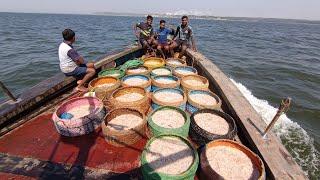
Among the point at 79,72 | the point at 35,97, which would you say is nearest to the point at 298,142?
the point at 79,72

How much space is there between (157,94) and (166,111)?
0.78m

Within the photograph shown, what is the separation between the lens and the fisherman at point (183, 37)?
9.09m

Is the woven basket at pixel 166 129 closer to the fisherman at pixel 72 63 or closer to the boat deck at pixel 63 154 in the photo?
the boat deck at pixel 63 154

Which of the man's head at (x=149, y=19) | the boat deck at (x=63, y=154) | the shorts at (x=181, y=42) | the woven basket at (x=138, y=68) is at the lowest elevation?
the boat deck at (x=63, y=154)

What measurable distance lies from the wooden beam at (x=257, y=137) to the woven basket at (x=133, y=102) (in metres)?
1.75

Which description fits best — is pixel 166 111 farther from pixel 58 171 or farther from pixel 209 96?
pixel 58 171

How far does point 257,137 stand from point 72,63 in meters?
4.58

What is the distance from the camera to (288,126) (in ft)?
26.9

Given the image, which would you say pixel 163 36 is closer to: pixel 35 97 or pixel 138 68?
pixel 138 68

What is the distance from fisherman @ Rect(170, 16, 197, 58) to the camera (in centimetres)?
909

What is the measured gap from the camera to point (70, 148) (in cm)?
361

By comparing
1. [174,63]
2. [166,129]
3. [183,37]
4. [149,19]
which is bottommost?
[166,129]

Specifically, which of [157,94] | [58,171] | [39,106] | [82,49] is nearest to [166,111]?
[157,94]

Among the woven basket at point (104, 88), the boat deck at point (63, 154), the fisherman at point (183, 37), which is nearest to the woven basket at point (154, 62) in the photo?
the woven basket at point (104, 88)
